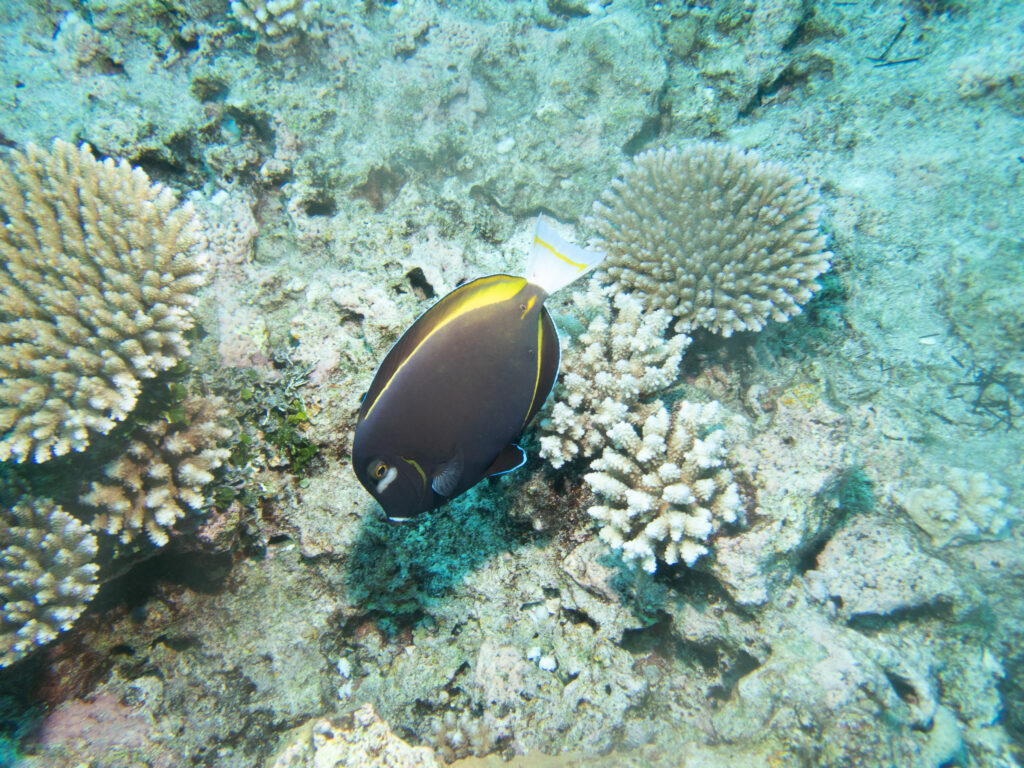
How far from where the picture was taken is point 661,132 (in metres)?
5.41

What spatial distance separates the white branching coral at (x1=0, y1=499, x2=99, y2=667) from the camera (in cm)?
234

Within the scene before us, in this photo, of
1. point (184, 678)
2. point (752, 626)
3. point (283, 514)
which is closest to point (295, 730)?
point (184, 678)

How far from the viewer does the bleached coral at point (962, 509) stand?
333cm

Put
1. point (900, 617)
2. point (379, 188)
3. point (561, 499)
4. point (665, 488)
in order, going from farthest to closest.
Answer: point (379, 188), point (900, 617), point (561, 499), point (665, 488)

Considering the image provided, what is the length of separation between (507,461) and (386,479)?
0.54 metres

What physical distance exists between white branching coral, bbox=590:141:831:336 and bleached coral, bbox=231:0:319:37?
4433 millimetres

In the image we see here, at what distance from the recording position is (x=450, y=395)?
Result: 184 cm

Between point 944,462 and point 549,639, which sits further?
point 944,462

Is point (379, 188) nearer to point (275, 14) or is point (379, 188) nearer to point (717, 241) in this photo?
point (275, 14)

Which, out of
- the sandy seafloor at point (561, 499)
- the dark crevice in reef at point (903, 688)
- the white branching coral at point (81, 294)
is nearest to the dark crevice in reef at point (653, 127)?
the sandy seafloor at point (561, 499)

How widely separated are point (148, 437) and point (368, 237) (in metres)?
2.00

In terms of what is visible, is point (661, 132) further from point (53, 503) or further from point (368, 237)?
point (53, 503)

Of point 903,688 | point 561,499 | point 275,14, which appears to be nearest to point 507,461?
point 561,499

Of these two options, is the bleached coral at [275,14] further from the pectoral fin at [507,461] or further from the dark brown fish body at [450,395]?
the pectoral fin at [507,461]
